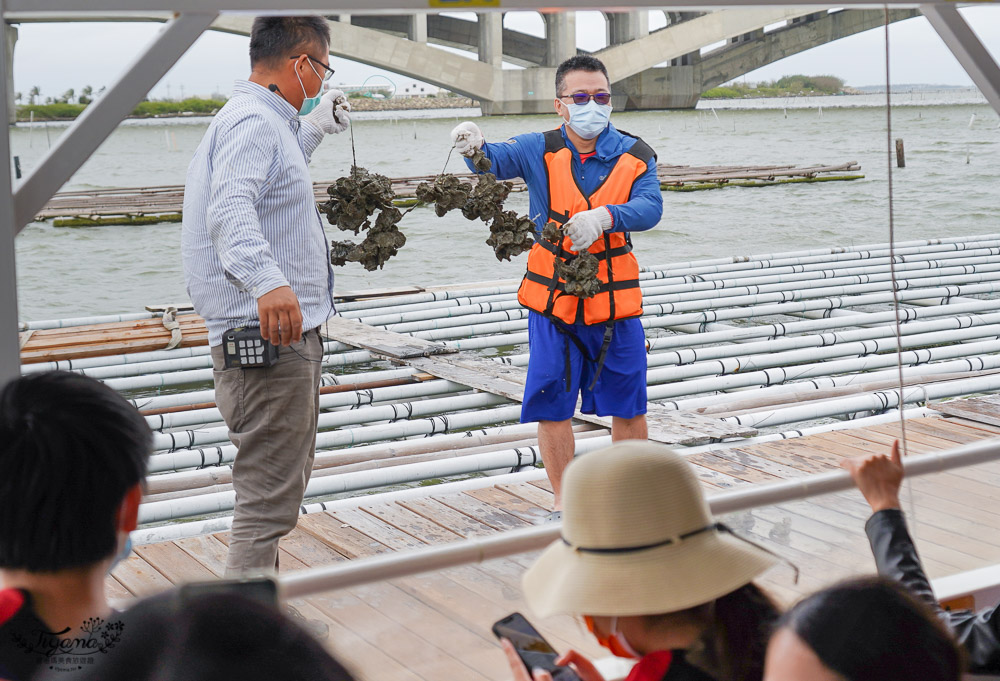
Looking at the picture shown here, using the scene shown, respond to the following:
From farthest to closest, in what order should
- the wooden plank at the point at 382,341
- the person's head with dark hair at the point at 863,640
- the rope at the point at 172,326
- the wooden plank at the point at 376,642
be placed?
the rope at the point at 172,326 → the wooden plank at the point at 382,341 → the wooden plank at the point at 376,642 → the person's head with dark hair at the point at 863,640

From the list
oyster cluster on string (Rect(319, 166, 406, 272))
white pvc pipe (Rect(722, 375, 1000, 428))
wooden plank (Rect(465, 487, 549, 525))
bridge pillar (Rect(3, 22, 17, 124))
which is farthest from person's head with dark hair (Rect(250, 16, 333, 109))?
white pvc pipe (Rect(722, 375, 1000, 428))

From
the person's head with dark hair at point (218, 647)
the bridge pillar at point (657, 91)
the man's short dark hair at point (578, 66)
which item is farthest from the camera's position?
the bridge pillar at point (657, 91)

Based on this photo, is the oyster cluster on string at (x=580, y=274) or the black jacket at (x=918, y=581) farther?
the oyster cluster on string at (x=580, y=274)

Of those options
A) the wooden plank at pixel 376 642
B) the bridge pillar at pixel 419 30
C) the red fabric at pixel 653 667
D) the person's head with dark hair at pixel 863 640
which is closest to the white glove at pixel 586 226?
the bridge pillar at pixel 419 30

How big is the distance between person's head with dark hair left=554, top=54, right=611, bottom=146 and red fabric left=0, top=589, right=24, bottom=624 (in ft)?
8.19

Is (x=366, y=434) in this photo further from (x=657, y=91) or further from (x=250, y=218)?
(x=657, y=91)

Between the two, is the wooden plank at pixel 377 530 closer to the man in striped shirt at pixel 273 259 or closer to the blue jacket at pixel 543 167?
the man in striped shirt at pixel 273 259

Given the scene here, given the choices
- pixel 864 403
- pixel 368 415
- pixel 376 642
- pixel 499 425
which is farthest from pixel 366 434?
pixel 376 642

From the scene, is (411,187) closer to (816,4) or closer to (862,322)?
(862,322)

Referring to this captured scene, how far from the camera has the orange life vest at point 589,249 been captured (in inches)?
131

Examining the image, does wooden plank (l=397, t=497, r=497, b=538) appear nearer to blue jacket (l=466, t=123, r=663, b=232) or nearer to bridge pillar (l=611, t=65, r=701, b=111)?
blue jacket (l=466, t=123, r=663, b=232)

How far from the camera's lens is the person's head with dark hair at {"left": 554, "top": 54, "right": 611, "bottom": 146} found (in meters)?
3.34

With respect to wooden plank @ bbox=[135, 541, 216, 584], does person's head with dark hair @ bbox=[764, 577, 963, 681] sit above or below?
above

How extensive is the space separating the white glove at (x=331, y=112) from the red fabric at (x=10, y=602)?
5.46 ft
